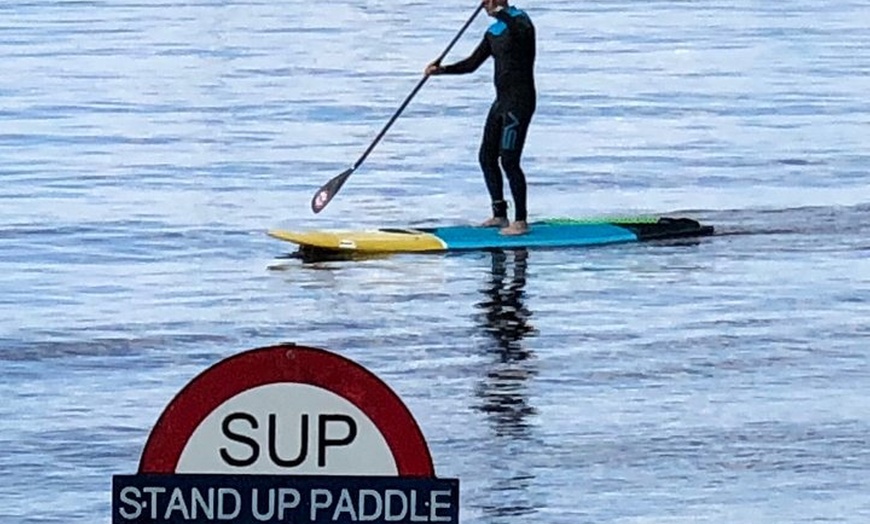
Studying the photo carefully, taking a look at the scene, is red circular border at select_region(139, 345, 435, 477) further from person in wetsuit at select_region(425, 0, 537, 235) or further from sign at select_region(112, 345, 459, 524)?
person in wetsuit at select_region(425, 0, 537, 235)

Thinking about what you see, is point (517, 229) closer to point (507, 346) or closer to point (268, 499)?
point (507, 346)

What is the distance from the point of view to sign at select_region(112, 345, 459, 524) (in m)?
4.07

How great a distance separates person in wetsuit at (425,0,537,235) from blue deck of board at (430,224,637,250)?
0.30 feet

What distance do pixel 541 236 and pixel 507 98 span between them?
2.92ft

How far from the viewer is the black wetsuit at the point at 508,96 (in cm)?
1630

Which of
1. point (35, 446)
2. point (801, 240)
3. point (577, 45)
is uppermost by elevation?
point (35, 446)

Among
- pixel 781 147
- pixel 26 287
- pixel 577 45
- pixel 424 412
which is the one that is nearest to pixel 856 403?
pixel 424 412

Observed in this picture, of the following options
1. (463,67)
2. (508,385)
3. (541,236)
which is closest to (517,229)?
(541,236)

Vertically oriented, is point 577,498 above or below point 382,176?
above

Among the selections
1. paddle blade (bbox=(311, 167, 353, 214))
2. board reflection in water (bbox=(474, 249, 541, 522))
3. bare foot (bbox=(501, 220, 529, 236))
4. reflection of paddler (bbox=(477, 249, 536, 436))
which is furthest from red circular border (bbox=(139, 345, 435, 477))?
paddle blade (bbox=(311, 167, 353, 214))

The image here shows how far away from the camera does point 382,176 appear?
20.8 m

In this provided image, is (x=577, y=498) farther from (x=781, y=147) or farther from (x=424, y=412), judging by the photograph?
(x=781, y=147)

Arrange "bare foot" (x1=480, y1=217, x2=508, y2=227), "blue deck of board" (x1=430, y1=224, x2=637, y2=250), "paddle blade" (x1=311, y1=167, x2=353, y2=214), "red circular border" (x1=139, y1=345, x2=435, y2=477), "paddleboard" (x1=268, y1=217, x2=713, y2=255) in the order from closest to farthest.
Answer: "red circular border" (x1=139, y1=345, x2=435, y2=477) < "paddleboard" (x1=268, y1=217, x2=713, y2=255) < "blue deck of board" (x1=430, y1=224, x2=637, y2=250) < "bare foot" (x1=480, y1=217, x2=508, y2=227) < "paddle blade" (x1=311, y1=167, x2=353, y2=214)

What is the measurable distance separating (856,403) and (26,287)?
5.30 meters
